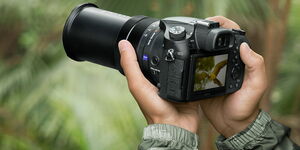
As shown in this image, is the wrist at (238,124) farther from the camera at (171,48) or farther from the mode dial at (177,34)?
the mode dial at (177,34)

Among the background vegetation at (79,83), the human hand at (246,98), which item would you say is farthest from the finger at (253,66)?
the background vegetation at (79,83)

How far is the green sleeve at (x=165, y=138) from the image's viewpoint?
3.66 ft

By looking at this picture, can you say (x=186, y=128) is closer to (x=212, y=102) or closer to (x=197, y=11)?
(x=212, y=102)

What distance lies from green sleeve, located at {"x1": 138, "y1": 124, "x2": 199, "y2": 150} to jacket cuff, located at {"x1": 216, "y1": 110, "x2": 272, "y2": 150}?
144 mm

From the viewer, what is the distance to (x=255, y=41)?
8.57 feet

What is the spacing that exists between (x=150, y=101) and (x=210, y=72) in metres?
0.11

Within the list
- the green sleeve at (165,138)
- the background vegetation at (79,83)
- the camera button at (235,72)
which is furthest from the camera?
the background vegetation at (79,83)

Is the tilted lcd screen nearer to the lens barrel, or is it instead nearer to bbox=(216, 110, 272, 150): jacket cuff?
bbox=(216, 110, 272, 150): jacket cuff

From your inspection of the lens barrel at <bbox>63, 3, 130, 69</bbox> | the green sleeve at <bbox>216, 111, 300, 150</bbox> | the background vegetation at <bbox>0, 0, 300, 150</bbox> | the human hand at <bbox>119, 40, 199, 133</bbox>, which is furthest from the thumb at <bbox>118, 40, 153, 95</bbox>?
the background vegetation at <bbox>0, 0, 300, 150</bbox>

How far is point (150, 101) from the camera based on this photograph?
1149mm

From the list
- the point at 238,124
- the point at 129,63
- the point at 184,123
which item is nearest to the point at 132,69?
the point at 129,63

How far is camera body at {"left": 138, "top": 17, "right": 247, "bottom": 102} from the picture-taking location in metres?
1.12

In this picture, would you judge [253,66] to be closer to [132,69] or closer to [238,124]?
Answer: [238,124]

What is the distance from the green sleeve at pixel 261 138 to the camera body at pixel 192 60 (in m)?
0.09
